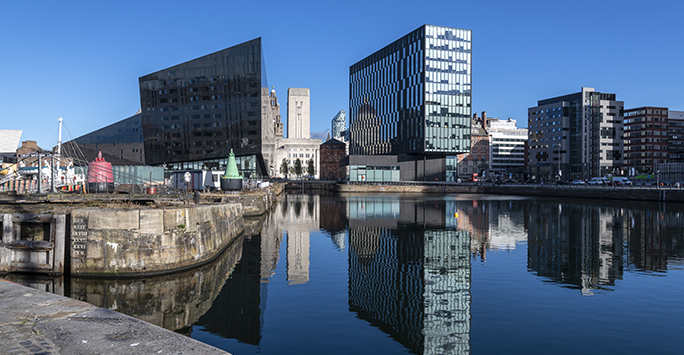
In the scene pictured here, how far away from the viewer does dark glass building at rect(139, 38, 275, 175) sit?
320 feet

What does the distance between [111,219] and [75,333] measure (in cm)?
1211

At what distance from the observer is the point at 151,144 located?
338 ft

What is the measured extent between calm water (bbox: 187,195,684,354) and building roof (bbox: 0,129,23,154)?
88995 mm

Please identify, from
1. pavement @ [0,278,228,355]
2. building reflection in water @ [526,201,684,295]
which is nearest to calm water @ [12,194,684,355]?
building reflection in water @ [526,201,684,295]

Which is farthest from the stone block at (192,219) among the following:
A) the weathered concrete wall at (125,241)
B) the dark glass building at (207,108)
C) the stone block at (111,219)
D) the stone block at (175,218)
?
the dark glass building at (207,108)

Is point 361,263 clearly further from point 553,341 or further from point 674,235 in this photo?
point 674,235

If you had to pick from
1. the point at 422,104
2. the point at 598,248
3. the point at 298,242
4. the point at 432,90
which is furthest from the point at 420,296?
the point at 432,90

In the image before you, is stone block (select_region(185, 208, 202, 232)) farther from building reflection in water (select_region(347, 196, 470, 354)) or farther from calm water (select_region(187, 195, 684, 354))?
building reflection in water (select_region(347, 196, 470, 354))

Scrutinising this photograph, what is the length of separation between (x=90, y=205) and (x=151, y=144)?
81.0m

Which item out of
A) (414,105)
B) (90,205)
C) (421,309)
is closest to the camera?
(421,309)

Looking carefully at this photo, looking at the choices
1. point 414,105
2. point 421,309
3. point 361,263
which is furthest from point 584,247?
point 414,105

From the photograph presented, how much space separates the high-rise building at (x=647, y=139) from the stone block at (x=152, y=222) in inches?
8194

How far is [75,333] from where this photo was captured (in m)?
10.7

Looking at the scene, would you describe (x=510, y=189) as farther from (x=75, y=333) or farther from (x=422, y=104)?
(x=75, y=333)
